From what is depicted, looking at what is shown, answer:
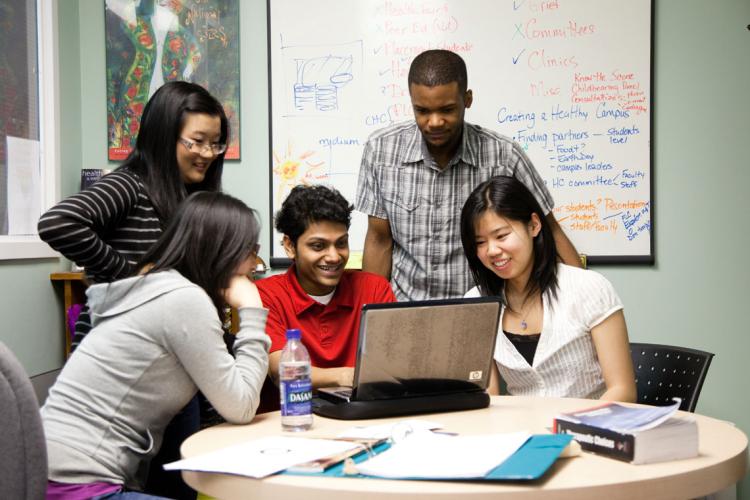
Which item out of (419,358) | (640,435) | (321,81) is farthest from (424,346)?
(321,81)

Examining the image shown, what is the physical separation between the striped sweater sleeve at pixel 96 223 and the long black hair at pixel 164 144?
0.05 metres

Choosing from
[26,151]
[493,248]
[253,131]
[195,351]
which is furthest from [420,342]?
[26,151]

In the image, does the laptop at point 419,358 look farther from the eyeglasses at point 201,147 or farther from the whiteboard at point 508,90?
the whiteboard at point 508,90

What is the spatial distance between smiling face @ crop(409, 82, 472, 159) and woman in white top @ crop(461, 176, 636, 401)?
0.37 m

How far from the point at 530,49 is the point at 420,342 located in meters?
1.94

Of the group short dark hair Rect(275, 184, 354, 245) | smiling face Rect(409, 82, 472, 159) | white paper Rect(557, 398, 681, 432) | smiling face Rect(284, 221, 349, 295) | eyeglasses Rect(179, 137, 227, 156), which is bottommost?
white paper Rect(557, 398, 681, 432)

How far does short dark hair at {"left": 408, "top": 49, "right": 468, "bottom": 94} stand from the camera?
224 centimetres

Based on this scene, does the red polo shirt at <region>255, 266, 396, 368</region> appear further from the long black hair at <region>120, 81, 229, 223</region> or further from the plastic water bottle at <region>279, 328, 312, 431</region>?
the plastic water bottle at <region>279, 328, 312, 431</region>

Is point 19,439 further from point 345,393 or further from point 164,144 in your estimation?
point 164,144

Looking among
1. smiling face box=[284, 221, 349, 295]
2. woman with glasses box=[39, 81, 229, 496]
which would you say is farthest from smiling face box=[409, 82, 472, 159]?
woman with glasses box=[39, 81, 229, 496]

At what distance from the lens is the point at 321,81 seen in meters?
3.19

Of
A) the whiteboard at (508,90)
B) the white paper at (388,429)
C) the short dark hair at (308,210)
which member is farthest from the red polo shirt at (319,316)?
the whiteboard at (508,90)

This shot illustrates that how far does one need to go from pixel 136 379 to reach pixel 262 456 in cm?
38

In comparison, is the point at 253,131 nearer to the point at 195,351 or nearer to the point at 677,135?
the point at 677,135
